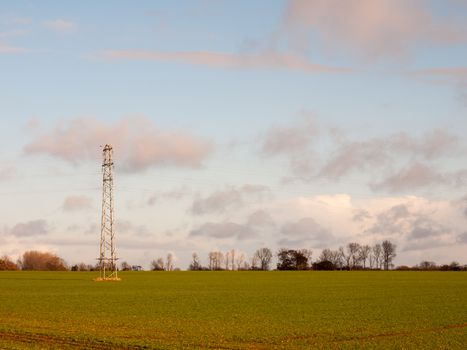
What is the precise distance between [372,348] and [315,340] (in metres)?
3.14

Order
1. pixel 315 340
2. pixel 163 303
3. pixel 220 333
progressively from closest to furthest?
pixel 315 340
pixel 220 333
pixel 163 303

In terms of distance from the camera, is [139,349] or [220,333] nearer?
[139,349]

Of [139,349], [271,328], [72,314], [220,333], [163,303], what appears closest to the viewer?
[139,349]

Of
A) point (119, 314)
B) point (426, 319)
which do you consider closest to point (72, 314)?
point (119, 314)

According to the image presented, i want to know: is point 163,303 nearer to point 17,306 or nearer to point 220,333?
point 17,306

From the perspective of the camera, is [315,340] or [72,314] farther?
[72,314]

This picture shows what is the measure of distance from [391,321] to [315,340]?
952 centimetres

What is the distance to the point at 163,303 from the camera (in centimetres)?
5266

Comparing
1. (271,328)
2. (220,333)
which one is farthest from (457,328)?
(220,333)

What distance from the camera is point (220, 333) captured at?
31.5m

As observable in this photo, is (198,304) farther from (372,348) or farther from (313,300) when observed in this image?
(372,348)

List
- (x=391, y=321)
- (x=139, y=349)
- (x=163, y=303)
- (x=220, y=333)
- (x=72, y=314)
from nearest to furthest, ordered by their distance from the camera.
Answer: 1. (x=139, y=349)
2. (x=220, y=333)
3. (x=391, y=321)
4. (x=72, y=314)
5. (x=163, y=303)

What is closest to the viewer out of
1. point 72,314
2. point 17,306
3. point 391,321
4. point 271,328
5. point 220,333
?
point 220,333

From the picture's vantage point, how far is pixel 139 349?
26.0m
